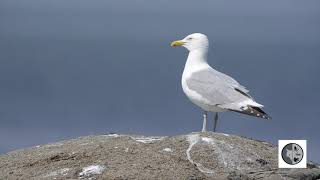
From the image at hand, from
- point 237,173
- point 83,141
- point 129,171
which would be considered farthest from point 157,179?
point 83,141

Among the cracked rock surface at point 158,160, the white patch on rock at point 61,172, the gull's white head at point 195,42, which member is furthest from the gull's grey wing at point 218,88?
the white patch on rock at point 61,172

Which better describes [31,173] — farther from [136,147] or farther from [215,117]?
[215,117]

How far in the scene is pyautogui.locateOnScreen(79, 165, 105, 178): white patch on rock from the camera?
1504 centimetres

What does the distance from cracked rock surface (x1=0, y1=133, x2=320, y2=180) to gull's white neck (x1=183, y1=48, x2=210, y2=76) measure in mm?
3570

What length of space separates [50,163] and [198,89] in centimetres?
501

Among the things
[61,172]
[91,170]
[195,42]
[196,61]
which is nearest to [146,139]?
[91,170]

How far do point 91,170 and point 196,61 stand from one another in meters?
6.65

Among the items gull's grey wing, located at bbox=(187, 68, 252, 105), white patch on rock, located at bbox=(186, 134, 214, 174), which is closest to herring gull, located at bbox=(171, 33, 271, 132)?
gull's grey wing, located at bbox=(187, 68, 252, 105)

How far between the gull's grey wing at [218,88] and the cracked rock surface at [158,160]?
1.84 m

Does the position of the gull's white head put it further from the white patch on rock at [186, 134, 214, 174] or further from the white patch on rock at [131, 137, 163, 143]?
the white patch on rock at [186, 134, 214, 174]

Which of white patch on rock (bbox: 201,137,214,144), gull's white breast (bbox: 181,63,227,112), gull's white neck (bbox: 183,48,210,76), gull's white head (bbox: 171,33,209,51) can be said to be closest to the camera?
white patch on rock (bbox: 201,137,214,144)

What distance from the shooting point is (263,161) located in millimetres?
16156

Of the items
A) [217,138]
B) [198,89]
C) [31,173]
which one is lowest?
[31,173]

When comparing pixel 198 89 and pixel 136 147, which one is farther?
pixel 198 89
